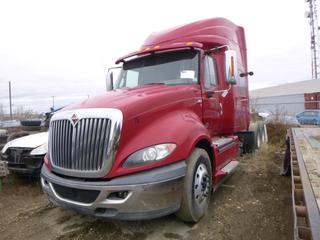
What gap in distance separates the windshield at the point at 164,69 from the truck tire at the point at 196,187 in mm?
1339

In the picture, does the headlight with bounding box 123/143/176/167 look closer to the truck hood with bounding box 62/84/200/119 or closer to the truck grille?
the truck grille

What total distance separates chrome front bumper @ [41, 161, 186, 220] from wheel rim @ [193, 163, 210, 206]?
45 centimetres

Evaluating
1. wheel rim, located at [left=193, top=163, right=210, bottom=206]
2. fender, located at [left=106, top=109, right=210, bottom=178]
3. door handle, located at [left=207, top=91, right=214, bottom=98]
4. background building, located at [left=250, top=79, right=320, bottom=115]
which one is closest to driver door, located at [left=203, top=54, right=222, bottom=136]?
door handle, located at [left=207, top=91, right=214, bottom=98]

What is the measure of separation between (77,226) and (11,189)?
8.35ft

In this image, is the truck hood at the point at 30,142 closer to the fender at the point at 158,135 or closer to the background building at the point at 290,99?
the fender at the point at 158,135

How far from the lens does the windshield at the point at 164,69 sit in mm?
4770

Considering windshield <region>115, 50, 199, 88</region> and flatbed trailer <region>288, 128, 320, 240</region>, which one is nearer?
flatbed trailer <region>288, 128, 320, 240</region>

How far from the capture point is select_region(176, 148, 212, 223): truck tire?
11.7ft

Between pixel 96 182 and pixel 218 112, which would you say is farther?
pixel 218 112

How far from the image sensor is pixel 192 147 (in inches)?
146

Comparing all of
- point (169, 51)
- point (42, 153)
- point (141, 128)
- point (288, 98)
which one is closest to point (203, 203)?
point (141, 128)

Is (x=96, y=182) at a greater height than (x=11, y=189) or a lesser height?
greater

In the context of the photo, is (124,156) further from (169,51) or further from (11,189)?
(11,189)

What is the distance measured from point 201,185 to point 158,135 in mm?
997
